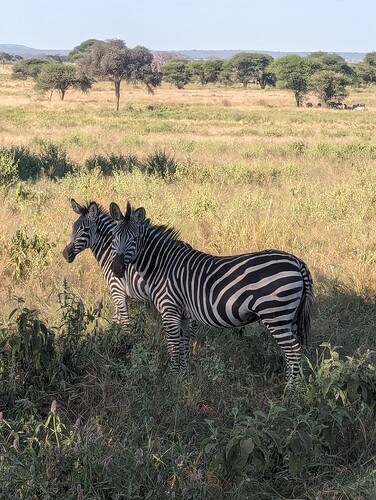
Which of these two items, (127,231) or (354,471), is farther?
(127,231)

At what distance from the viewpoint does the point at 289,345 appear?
403cm

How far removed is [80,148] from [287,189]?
918cm

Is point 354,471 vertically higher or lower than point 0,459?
lower

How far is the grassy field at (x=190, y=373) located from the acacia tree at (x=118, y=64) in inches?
1599

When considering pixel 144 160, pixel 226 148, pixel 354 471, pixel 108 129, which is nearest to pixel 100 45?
pixel 108 129

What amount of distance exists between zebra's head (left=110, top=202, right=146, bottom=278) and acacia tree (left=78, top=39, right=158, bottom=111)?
147 ft

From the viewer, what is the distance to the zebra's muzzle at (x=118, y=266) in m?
4.38

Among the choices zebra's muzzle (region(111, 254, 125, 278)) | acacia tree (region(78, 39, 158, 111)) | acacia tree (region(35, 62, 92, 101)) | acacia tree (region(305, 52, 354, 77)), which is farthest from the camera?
acacia tree (region(305, 52, 354, 77))

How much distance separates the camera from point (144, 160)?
48.5 ft

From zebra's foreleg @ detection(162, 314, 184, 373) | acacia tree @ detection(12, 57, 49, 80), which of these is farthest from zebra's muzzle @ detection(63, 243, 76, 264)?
acacia tree @ detection(12, 57, 49, 80)

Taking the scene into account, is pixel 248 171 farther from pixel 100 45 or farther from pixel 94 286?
pixel 100 45

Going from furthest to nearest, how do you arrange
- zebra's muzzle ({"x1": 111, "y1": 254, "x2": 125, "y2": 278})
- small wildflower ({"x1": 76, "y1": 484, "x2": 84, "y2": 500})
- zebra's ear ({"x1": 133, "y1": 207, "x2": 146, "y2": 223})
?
1. zebra's ear ({"x1": 133, "y1": 207, "x2": 146, "y2": 223})
2. zebra's muzzle ({"x1": 111, "y1": 254, "x2": 125, "y2": 278})
3. small wildflower ({"x1": 76, "y1": 484, "x2": 84, "y2": 500})

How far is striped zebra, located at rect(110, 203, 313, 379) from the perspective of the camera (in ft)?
12.8

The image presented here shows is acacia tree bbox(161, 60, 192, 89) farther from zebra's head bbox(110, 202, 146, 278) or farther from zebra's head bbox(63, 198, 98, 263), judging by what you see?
zebra's head bbox(110, 202, 146, 278)
